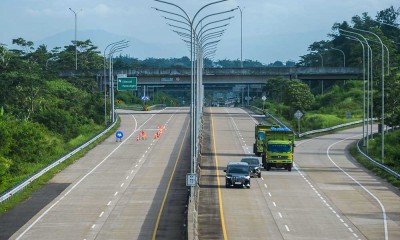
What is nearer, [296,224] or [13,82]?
[296,224]

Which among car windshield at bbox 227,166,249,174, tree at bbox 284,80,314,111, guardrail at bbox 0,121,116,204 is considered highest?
tree at bbox 284,80,314,111

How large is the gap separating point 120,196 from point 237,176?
7.71 meters

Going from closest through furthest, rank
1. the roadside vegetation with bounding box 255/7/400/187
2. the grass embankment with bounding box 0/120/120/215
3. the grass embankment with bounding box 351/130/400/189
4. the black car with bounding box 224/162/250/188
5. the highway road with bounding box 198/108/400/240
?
the highway road with bounding box 198/108/400/240 < the grass embankment with bounding box 0/120/120/215 < the black car with bounding box 224/162/250/188 < the grass embankment with bounding box 351/130/400/189 < the roadside vegetation with bounding box 255/7/400/187

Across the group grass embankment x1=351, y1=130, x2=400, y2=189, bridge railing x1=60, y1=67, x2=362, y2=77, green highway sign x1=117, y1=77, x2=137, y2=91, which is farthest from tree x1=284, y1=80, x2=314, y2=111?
grass embankment x1=351, y1=130, x2=400, y2=189

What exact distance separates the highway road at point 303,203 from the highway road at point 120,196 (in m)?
1.82

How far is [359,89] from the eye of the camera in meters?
145

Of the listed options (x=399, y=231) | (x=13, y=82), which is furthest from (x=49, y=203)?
(x=13, y=82)

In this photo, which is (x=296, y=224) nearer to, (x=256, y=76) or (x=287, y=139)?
(x=287, y=139)

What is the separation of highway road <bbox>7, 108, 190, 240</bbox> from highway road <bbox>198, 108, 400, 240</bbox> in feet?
5.96

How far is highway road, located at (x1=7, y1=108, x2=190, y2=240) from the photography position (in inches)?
1558

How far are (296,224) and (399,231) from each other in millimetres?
4581

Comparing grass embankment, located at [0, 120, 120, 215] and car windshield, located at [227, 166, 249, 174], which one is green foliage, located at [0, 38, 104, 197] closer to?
grass embankment, located at [0, 120, 120, 215]

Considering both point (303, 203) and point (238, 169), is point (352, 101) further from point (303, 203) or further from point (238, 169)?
point (303, 203)

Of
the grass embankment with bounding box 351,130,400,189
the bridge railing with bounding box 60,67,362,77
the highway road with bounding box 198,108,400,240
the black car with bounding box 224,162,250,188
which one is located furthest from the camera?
the bridge railing with bounding box 60,67,362,77
